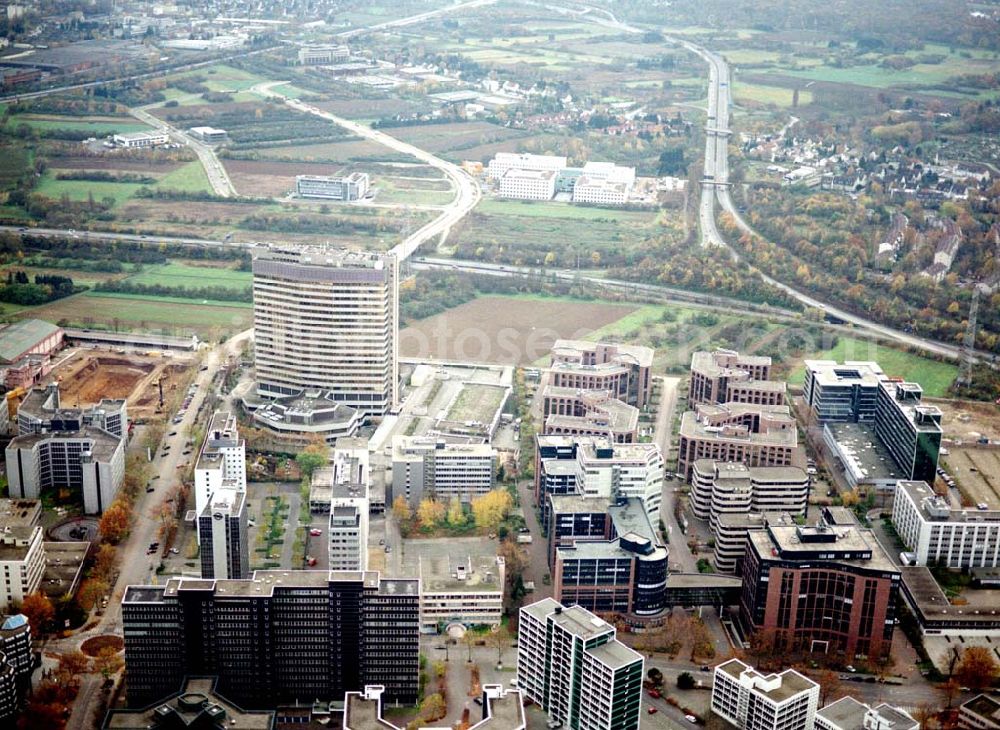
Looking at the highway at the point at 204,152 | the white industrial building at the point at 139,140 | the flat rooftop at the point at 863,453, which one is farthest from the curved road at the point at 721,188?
the white industrial building at the point at 139,140

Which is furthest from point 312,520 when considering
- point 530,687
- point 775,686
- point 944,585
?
point 944,585

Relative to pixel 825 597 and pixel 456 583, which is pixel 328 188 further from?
pixel 825 597

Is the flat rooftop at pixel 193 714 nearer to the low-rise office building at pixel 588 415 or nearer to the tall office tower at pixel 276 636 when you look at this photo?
the tall office tower at pixel 276 636

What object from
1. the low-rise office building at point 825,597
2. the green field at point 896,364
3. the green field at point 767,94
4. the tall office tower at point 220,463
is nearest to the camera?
the low-rise office building at point 825,597

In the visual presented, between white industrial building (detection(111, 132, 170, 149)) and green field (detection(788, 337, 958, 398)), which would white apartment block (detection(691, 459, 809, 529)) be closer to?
green field (detection(788, 337, 958, 398))

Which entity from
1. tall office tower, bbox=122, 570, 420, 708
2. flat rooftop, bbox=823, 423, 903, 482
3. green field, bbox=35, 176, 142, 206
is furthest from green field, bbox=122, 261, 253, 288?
tall office tower, bbox=122, 570, 420, 708

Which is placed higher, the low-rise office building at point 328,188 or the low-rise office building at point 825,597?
the low-rise office building at point 328,188
